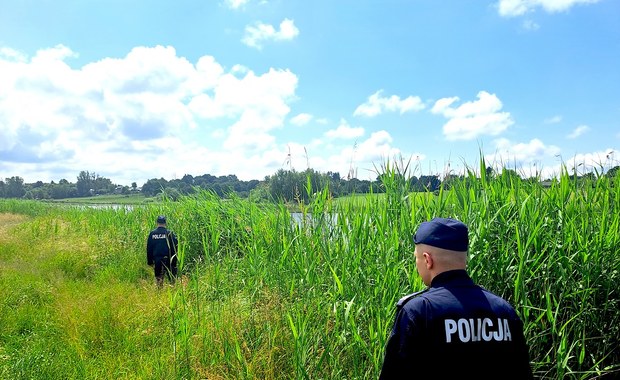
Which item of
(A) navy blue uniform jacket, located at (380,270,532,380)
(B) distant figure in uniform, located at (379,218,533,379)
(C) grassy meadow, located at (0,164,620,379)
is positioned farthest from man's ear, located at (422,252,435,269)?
(C) grassy meadow, located at (0,164,620,379)

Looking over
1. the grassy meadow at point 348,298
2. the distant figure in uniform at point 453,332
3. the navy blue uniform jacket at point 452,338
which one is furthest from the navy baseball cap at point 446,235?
the grassy meadow at point 348,298

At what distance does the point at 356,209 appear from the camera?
4.91 m

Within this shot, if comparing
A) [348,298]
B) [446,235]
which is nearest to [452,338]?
[446,235]

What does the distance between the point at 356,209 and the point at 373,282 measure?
1.23m

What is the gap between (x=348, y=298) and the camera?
3695mm

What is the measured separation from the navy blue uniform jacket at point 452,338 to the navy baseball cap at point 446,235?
0.60 ft

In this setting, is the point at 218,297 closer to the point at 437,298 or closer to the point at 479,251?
the point at 479,251

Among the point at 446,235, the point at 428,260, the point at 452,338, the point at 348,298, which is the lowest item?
the point at 348,298

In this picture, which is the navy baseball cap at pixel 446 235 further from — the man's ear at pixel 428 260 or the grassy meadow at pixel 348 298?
the grassy meadow at pixel 348 298

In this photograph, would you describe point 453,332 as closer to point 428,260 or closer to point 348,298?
point 428,260

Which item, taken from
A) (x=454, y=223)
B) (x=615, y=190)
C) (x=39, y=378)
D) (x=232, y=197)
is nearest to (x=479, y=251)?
(x=454, y=223)

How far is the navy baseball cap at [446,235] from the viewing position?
202cm

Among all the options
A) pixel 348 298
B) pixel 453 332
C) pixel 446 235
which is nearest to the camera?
pixel 453 332

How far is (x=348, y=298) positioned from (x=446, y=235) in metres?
1.87
